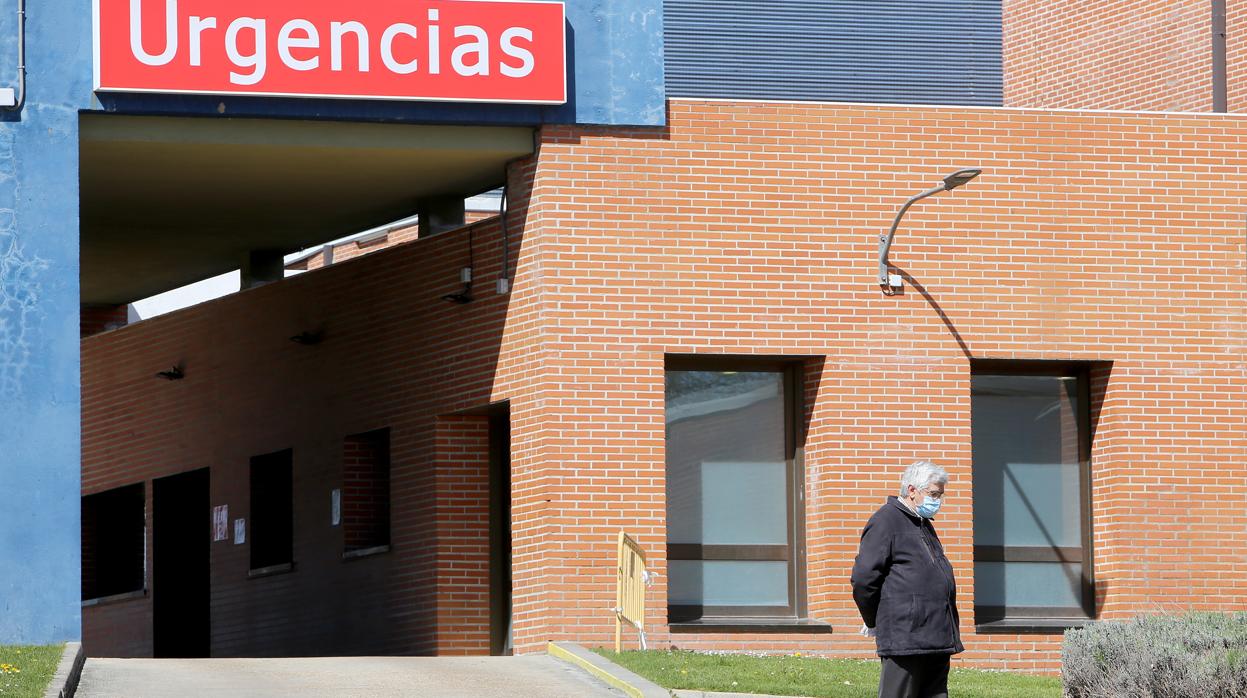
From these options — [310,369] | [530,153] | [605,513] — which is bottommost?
[605,513]

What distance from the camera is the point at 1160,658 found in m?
12.7

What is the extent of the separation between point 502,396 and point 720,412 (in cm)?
196

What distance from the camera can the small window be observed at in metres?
22.2

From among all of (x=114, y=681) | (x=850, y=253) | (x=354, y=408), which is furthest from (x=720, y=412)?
(x=114, y=681)

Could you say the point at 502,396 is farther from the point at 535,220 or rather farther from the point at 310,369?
the point at 310,369

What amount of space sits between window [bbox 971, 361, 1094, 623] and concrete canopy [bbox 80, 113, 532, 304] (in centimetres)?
502

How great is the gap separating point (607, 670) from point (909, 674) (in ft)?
16.6


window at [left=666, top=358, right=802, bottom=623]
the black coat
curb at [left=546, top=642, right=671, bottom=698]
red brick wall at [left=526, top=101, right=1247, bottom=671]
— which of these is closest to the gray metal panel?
red brick wall at [left=526, top=101, right=1247, bottom=671]

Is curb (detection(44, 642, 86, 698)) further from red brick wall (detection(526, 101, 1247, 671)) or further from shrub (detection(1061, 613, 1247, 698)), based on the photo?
shrub (detection(1061, 613, 1247, 698))

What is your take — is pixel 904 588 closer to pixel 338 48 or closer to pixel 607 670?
pixel 607 670

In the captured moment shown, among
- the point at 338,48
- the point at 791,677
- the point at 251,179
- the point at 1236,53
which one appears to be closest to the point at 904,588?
the point at 791,677

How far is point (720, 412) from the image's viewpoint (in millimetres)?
19109

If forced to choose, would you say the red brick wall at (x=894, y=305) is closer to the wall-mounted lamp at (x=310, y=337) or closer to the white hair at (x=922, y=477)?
the wall-mounted lamp at (x=310, y=337)

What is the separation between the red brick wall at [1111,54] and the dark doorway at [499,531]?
9.02 m
